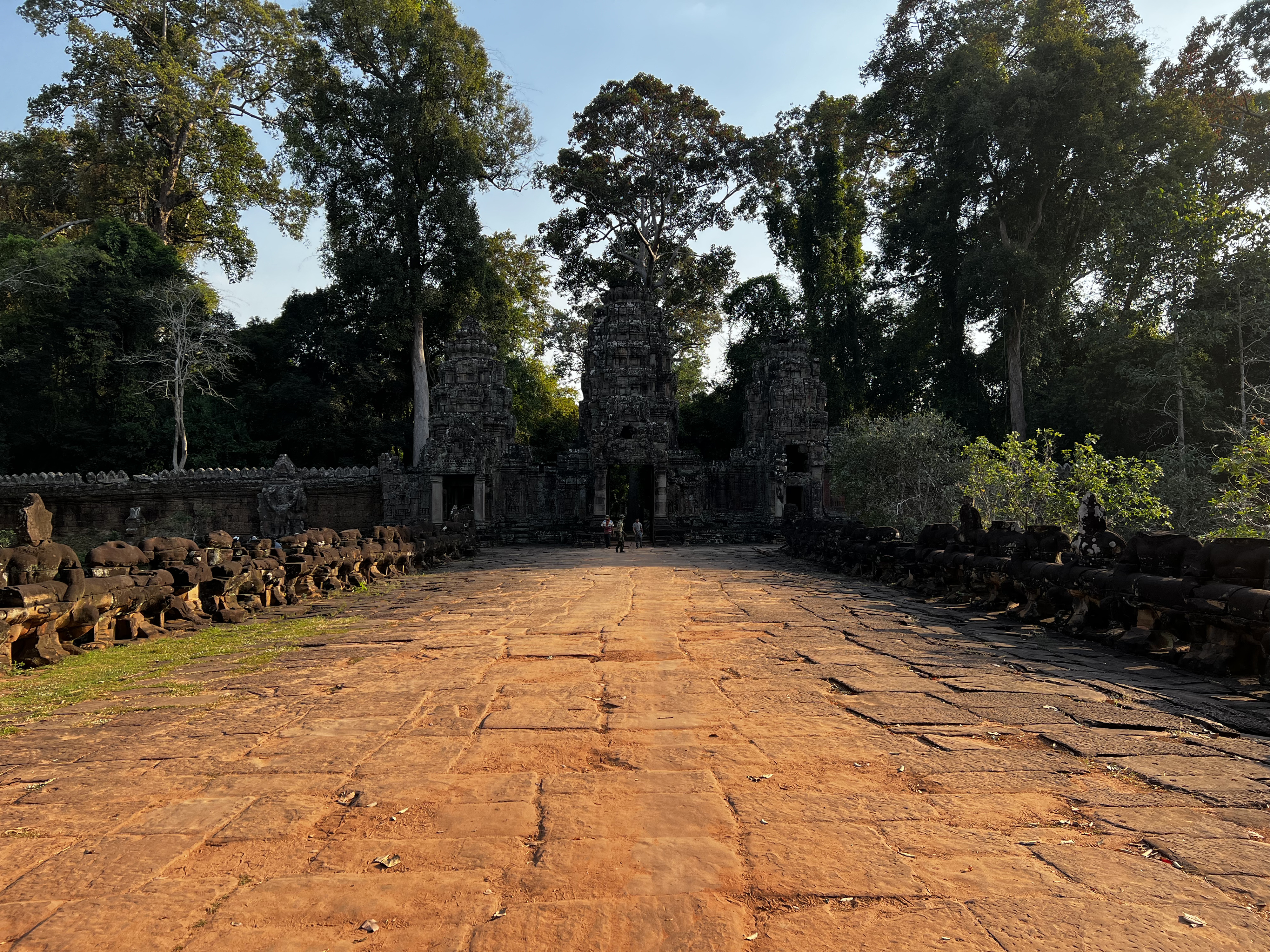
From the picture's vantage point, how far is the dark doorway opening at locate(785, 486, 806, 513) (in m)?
26.8

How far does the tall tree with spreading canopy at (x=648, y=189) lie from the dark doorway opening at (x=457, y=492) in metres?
14.6

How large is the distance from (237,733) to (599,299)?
34.9 m

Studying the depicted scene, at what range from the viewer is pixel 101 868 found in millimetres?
2369

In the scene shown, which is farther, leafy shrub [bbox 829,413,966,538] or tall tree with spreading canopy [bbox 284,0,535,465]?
tall tree with spreading canopy [bbox 284,0,535,465]

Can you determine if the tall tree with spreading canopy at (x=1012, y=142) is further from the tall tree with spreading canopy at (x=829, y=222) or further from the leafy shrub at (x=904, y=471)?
the leafy shrub at (x=904, y=471)

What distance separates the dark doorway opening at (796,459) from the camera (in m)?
27.1

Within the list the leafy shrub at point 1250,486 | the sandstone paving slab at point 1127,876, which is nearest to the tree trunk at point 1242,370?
the leafy shrub at point 1250,486

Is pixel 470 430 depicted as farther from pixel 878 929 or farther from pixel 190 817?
pixel 878 929

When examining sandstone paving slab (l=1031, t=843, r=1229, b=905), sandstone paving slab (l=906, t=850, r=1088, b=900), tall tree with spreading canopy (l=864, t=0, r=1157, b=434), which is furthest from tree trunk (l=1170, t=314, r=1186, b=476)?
sandstone paving slab (l=906, t=850, r=1088, b=900)

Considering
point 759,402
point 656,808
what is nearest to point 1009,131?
point 759,402

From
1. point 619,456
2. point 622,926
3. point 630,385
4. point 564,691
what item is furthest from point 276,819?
point 630,385

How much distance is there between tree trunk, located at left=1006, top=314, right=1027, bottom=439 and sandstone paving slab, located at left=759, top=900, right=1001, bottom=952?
28.5 m

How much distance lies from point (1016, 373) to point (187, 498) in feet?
100

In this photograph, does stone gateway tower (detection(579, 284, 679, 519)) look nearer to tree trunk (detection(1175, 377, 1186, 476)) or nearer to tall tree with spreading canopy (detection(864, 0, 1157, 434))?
tall tree with spreading canopy (detection(864, 0, 1157, 434))
